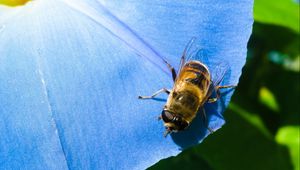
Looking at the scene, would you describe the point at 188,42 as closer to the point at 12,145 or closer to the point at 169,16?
the point at 169,16

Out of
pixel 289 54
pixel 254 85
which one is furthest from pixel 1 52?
pixel 289 54

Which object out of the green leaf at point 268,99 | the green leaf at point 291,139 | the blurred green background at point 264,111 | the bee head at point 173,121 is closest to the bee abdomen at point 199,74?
the bee head at point 173,121

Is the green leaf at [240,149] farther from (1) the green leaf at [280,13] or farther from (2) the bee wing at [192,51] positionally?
(2) the bee wing at [192,51]

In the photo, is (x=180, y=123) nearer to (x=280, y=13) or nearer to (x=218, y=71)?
(x=218, y=71)

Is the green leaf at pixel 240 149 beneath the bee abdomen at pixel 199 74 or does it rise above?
beneath

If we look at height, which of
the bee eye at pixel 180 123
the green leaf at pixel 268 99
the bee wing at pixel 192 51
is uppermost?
the bee wing at pixel 192 51
